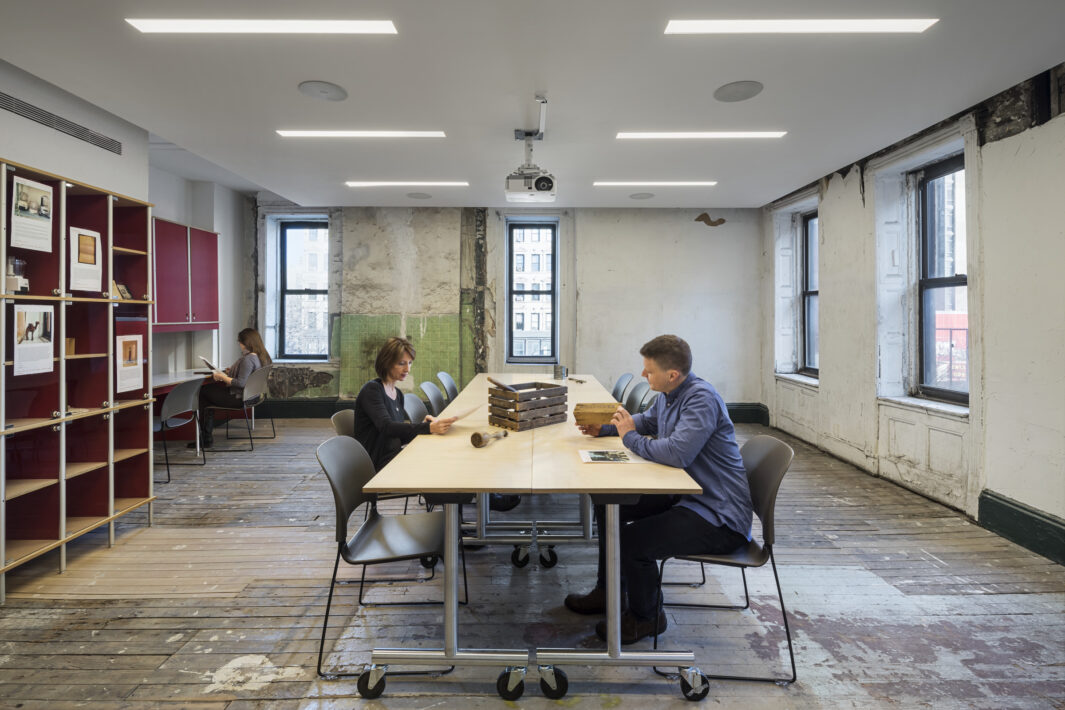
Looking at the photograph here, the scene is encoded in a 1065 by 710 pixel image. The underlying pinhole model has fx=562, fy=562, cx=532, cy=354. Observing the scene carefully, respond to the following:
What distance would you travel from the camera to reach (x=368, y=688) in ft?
7.02

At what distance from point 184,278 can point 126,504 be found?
138 inches

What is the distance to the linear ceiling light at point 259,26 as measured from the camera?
280 centimetres

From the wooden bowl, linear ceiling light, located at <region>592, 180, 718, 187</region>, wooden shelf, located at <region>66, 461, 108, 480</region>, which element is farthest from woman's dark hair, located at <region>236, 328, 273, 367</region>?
the wooden bowl

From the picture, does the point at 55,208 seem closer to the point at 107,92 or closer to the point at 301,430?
the point at 107,92

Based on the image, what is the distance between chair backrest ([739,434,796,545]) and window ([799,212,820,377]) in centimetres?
512

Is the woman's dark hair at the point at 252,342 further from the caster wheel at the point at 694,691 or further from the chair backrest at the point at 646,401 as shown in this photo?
the caster wheel at the point at 694,691

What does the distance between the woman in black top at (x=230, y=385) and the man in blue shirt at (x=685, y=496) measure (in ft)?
16.6

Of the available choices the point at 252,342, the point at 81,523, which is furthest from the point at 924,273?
the point at 252,342

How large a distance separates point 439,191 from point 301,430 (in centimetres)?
354

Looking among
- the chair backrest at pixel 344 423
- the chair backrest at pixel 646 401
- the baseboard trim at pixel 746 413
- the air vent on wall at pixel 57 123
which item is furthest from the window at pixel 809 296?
the air vent on wall at pixel 57 123

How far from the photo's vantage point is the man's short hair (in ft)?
8.20

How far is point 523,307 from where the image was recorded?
8.30 metres

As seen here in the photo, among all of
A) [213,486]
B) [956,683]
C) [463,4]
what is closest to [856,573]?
[956,683]

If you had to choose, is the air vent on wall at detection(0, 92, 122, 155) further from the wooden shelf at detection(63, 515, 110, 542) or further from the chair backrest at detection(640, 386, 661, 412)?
the chair backrest at detection(640, 386, 661, 412)
